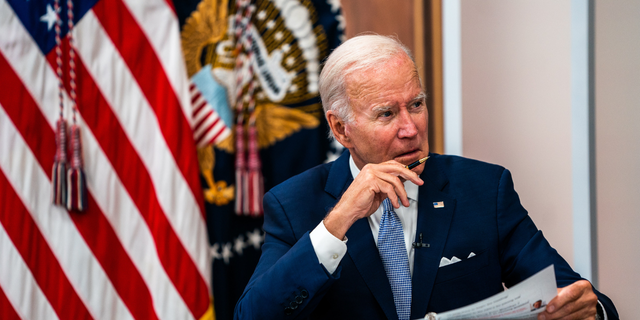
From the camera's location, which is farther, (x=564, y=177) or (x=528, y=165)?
(x=528, y=165)

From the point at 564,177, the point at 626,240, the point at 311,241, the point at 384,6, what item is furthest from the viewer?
the point at 384,6

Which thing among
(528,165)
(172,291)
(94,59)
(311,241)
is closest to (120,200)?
(172,291)

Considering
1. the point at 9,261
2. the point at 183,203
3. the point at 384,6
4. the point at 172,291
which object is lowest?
the point at 172,291

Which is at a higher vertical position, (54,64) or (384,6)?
(384,6)

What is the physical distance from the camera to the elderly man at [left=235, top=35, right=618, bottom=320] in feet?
4.70

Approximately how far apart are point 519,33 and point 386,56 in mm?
1120

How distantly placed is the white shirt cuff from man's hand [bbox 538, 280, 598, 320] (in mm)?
522

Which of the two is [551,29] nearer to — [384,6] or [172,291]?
[384,6]

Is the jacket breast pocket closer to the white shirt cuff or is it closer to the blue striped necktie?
the blue striped necktie

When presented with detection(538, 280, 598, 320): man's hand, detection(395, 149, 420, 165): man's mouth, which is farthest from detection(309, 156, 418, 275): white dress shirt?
detection(538, 280, 598, 320): man's hand

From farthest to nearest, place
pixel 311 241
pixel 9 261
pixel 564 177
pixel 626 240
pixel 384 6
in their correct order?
pixel 384 6, pixel 9 261, pixel 564 177, pixel 626 240, pixel 311 241

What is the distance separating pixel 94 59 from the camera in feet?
8.04

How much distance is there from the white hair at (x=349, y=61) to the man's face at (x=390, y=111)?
0.02m

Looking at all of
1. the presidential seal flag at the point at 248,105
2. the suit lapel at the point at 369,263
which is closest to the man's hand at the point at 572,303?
the suit lapel at the point at 369,263
